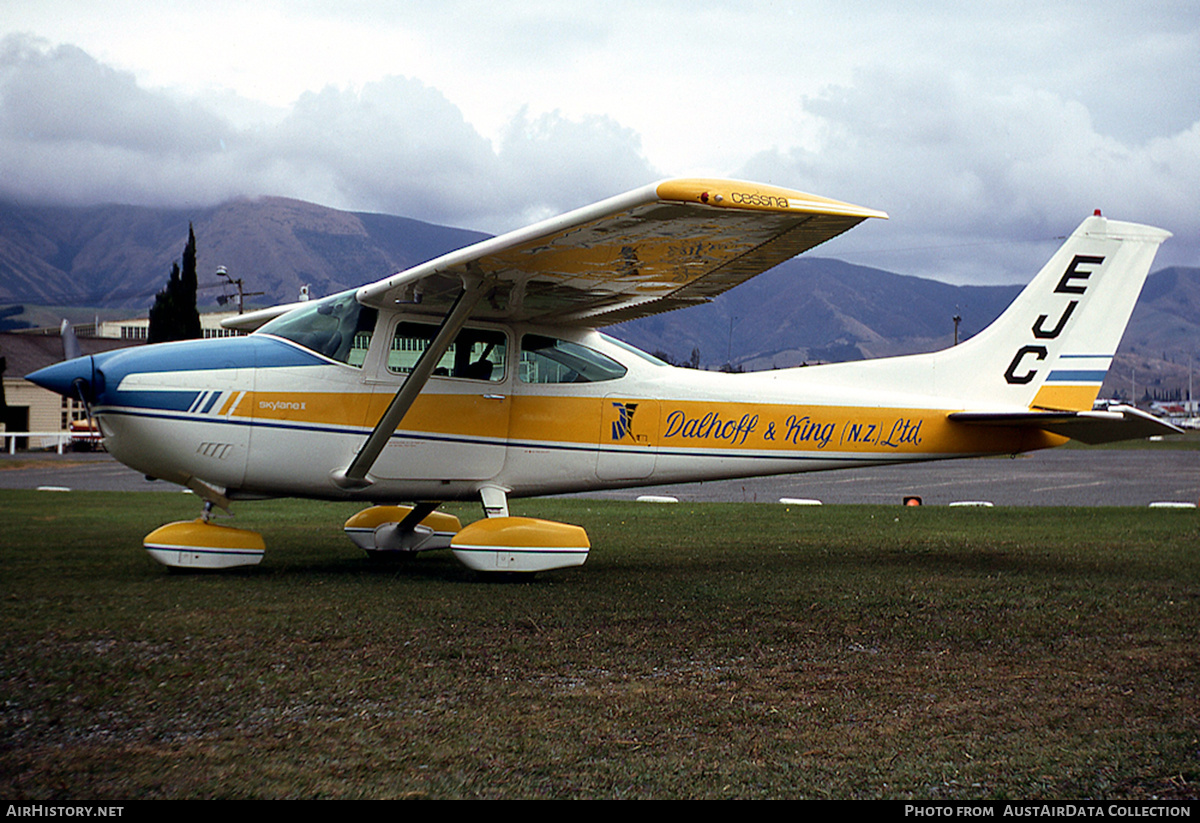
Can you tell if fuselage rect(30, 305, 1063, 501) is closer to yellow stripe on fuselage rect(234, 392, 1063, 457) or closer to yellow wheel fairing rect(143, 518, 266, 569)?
yellow stripe on fuselage rect(234, 392, 1063, 457)

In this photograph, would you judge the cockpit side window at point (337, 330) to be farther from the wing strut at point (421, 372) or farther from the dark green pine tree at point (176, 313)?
the dark green pine tree at point (176, 313)

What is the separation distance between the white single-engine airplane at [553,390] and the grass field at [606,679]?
0.78 metres

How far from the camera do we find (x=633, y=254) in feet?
→ 22.6

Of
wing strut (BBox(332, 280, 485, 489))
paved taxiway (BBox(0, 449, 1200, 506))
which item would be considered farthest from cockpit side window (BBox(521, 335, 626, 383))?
paved taxiway (BBox(0, 449, 1200, 506))

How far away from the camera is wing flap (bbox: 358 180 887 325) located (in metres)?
5.57

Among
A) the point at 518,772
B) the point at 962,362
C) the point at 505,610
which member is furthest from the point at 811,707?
the point at 962,362

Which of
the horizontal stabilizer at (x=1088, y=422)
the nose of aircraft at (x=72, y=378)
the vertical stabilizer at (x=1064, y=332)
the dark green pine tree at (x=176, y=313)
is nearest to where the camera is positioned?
the nose of aircraft at (x=72, y=378)

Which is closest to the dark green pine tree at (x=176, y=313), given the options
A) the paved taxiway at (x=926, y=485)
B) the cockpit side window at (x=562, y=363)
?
the paved taxiway at (x=926, y=485)

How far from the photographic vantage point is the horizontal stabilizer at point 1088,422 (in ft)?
28.0

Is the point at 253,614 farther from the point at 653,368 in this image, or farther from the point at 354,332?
the point at 653,368

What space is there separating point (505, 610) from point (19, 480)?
19644mm

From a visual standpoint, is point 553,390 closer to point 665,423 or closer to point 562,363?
point 562,363

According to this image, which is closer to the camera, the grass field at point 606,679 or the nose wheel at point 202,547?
the grass field at point 606,679

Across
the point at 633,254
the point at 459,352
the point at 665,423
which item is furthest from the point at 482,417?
the point at 633,254
